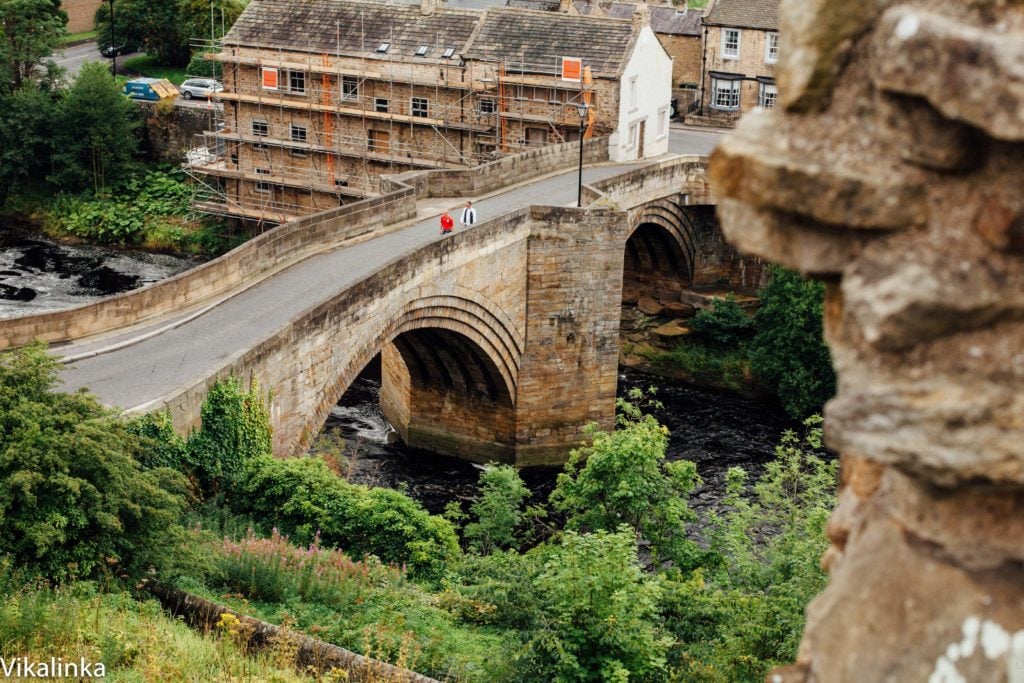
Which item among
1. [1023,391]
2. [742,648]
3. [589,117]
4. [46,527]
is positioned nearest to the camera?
[1023,391]

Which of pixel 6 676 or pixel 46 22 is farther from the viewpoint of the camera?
pixel 46 22

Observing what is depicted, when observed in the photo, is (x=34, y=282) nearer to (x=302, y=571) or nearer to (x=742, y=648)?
(x=302, y=571)

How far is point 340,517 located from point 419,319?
9.82 metres

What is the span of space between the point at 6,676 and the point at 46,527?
10.4 feet

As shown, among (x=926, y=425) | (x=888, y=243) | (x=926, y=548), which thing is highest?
(x=888, y=243)

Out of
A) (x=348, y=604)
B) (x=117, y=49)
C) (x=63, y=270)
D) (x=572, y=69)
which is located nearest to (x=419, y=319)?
(x=348, y=604)

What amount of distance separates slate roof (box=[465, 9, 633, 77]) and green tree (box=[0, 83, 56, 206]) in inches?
916

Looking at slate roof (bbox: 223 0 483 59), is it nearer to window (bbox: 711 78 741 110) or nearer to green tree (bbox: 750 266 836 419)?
window (bbox: 711 78 741 110)

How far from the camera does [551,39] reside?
48.1 meters

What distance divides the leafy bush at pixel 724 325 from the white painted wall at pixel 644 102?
5.96m

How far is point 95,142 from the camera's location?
62094 millimetres

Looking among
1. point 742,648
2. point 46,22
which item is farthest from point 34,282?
point 742,648

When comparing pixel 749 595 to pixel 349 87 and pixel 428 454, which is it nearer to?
pixel 428 454

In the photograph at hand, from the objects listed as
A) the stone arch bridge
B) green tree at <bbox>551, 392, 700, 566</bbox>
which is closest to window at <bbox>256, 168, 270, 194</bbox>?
the stone arch bridge
